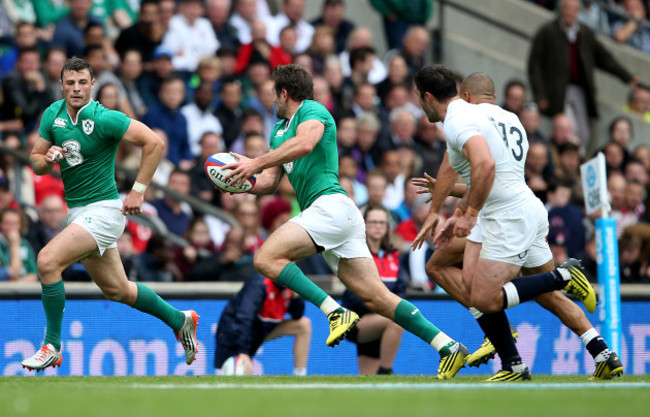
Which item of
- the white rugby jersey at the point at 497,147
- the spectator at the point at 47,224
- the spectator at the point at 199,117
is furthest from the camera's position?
the spectator at the point at 199,117

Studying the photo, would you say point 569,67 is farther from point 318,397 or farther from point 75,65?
point 318,397

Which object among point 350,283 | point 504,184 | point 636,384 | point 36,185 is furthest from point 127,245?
point 636,384

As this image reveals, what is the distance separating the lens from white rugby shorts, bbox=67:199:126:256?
8438mm

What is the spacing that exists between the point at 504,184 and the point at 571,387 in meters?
1.46

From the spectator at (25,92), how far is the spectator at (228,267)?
2.62 meters

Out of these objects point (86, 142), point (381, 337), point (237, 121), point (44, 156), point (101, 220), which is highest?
point (86, 142)

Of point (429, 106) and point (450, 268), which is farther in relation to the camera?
point (450, 268)

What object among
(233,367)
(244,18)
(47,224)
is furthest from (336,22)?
(233,367)

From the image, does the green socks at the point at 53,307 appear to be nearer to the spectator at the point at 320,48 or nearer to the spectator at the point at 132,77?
the spectator at the point at 132,77

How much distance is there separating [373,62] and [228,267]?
4.97m

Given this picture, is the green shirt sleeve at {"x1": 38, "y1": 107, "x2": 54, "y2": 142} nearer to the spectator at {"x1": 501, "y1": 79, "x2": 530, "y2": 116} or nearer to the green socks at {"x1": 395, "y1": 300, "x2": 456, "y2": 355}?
the green socks at {"x1": 395, "y1": 300, "x2": 456, "y2": 355}

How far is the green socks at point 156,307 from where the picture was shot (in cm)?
878

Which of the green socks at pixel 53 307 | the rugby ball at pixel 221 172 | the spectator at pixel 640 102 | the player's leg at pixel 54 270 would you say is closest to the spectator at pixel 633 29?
the spectator at pixel 640 102

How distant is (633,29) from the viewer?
1780 cm
